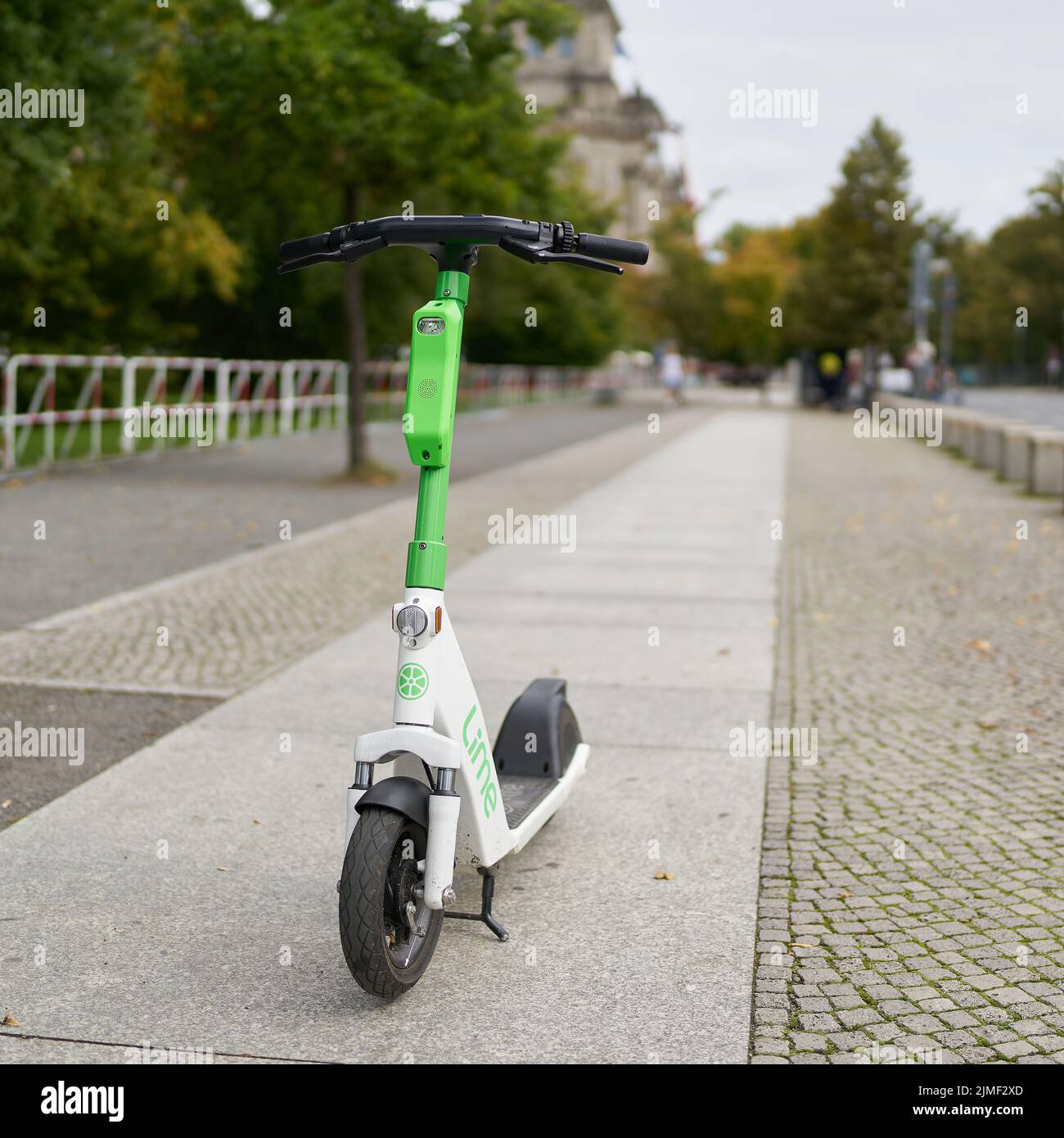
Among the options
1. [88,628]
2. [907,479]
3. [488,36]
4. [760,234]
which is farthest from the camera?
[760,234]

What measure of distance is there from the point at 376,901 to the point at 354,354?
1421 cm

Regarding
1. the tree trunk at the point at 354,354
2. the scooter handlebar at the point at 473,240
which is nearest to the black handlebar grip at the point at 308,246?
the scooter handlebar at the point at 473,240

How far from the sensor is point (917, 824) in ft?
16.2

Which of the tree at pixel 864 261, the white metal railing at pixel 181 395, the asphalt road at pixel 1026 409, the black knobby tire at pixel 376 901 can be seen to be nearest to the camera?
the black knobby tire at pixel 376 901

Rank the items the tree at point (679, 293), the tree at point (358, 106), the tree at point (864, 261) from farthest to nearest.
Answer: the tree at point (679, 293) < the tree at point (864, 261) < the tree at point (358, 106)

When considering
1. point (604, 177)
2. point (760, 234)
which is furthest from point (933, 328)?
point (604, 177)

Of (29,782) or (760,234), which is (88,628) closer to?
(29,782)

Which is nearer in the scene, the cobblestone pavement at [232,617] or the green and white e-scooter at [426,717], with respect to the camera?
the green and white e-scooter at [426,717]

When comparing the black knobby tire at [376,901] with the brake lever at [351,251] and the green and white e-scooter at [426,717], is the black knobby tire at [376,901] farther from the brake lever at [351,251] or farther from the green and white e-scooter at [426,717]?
the brake lever at [351,251]

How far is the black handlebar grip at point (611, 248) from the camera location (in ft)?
11.9

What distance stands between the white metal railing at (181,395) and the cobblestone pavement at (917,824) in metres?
6.44

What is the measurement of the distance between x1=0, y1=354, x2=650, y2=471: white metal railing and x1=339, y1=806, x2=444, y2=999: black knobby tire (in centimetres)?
1062
